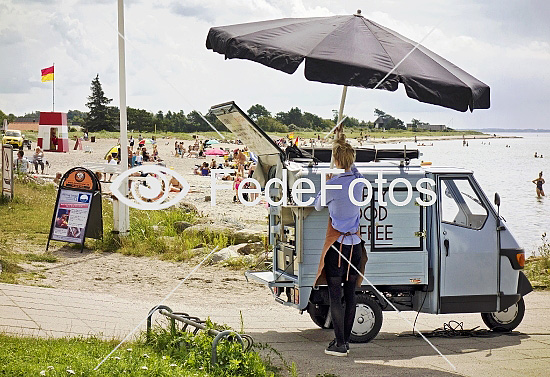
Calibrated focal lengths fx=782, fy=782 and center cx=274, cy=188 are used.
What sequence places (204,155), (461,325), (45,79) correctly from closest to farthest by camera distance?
(461,325), (45,79), (204,155)

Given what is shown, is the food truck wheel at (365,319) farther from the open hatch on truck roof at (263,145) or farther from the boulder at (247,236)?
the boulder at (247,236)

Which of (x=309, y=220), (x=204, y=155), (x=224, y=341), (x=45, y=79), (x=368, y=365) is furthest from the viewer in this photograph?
(x=204, y=155)

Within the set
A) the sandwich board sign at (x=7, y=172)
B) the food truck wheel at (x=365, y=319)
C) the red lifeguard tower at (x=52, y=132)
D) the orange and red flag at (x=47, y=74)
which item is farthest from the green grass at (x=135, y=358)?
the red lifeguard tower at (x=52, y=132)

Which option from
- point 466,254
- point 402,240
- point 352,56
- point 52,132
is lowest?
point 466,254

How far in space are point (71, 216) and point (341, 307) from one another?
369 inches

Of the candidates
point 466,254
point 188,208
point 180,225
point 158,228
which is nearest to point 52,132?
point 188,208

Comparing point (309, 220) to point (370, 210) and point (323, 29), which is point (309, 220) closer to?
point (370, 210)

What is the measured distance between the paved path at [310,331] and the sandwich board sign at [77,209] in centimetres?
483

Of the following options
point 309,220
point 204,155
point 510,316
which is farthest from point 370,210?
point 204,155

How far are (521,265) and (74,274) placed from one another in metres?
7.64

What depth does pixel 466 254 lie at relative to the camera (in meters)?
8.70

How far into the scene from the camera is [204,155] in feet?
214

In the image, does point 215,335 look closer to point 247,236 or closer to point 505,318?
point 505,318

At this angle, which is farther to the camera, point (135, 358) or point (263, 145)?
point (263, 145)
